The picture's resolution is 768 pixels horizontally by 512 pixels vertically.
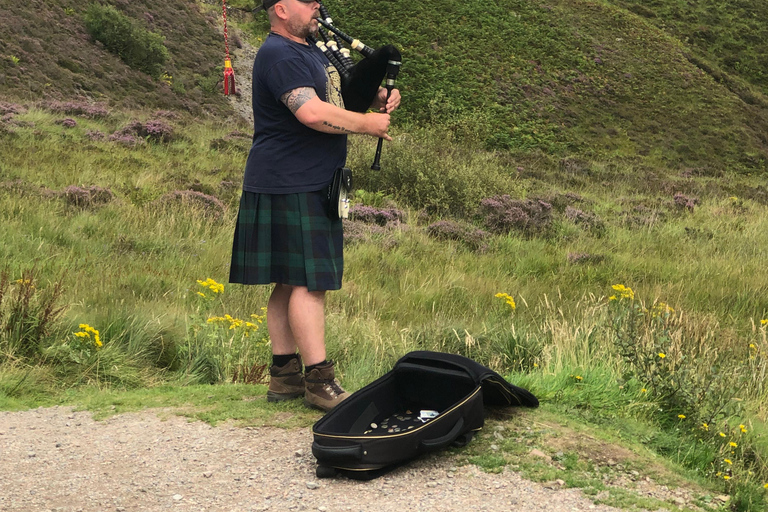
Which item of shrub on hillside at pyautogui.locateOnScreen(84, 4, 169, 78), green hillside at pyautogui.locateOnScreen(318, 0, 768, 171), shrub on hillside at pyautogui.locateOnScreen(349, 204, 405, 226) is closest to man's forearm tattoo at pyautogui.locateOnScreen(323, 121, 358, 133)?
shrub on hillside at pyautogui.locateOnScreen(349, 204, 405, 226)

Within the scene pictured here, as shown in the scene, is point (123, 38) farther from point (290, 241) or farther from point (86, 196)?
point (290, 241)

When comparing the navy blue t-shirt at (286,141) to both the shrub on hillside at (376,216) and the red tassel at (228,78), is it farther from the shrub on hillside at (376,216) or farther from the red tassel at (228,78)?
the shrub on hillside at (376,216)

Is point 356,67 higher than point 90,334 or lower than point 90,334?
higher

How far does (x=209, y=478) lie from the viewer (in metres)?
2.69

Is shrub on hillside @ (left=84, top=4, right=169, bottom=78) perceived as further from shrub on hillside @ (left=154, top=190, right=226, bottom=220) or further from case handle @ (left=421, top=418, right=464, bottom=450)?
case handle @ (left=421, top=418, right=464, bottom=450)

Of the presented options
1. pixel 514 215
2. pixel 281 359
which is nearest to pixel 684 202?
pixel 514 215

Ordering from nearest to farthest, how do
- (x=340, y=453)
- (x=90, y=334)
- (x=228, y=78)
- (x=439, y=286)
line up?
1. (x=340, y=453)
2. (x=90, y=334)
3. (x=228, y=78)
4. (x=439, y=286)

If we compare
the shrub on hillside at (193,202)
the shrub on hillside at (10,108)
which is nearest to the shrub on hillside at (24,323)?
the shrub on hillside at (193,202)

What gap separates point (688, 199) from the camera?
1708 centimetres

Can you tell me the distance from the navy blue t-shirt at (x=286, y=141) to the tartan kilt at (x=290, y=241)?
0.21ft

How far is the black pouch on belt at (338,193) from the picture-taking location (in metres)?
3.24

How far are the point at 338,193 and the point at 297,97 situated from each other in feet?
1.56

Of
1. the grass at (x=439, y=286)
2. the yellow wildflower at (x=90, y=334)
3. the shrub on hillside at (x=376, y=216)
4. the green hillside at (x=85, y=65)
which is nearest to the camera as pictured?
the grass at (x=439, y=286)

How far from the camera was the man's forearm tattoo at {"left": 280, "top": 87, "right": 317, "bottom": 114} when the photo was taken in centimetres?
304
